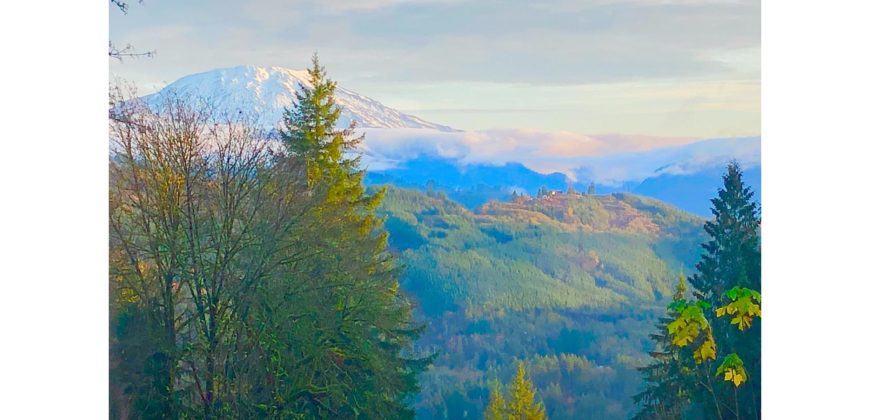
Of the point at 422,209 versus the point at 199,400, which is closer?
the point at 199,400

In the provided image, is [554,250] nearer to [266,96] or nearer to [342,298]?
[342,298]

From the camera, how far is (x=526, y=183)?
9.51m

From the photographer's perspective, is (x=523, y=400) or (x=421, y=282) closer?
(x=523, y=400)

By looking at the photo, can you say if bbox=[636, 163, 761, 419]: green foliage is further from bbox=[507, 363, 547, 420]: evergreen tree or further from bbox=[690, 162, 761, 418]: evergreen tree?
bbox=[507, 363, 547, 420]: evergreen tree

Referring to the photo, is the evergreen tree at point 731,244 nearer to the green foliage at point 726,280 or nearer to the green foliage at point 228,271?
the green foliage at point 726,280

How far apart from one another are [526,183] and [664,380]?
6.46 feet

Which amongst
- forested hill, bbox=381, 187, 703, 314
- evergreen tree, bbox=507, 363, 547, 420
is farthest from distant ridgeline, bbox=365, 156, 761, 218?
evergreen tree, bbox=507, 363, 547, 420

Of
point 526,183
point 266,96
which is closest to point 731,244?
point 526,183

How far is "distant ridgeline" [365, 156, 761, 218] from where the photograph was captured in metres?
9.42

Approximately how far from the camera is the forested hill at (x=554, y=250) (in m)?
9.45
